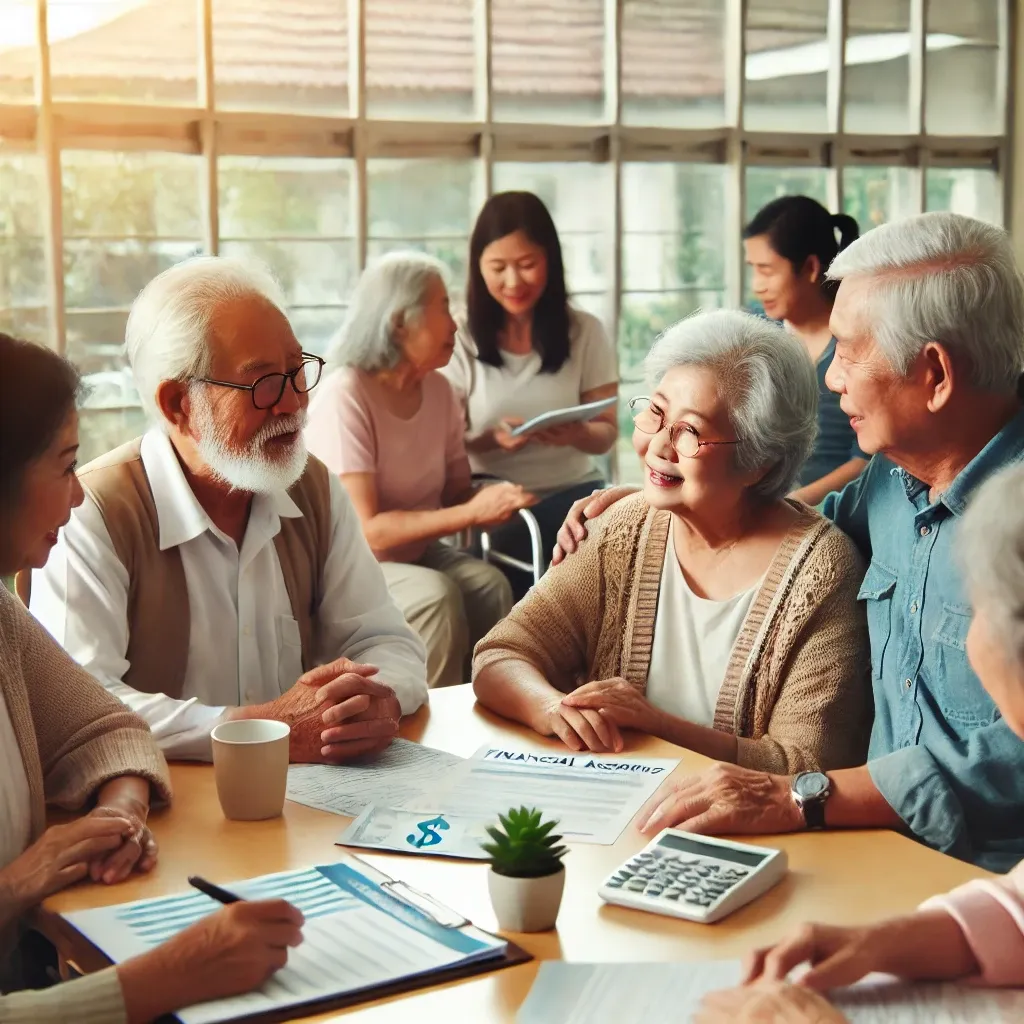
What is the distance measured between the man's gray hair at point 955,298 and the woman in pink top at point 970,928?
33.1 inches

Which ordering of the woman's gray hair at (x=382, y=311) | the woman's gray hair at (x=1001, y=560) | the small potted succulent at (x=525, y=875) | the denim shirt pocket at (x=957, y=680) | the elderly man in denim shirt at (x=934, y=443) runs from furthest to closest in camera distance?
the woman's gray hair at (x=382, y=311), the denim shirt pocket at (x=957, y=680), the elderly man in denim shirt at (x=934, y=443), the small potted succulent at (x=525, y=875), the woman's gray hair at (x=1001, y=560)

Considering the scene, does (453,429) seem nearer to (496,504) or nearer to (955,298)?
(496,504)

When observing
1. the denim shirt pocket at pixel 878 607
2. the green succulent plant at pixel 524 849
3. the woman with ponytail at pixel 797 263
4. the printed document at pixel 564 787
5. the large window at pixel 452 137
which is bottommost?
the printed document at pixel 564 787

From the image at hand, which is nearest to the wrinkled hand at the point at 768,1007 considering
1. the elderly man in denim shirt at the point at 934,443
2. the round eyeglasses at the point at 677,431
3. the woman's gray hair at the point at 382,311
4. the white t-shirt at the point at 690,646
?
the elderly man in denim shirt at the point at 934,443

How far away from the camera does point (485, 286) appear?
15.4ft

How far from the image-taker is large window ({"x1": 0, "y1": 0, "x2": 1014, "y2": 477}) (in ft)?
15.7

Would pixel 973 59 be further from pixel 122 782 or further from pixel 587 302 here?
pixel 122 782

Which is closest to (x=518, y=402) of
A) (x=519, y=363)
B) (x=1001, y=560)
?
(x=519, y=363)

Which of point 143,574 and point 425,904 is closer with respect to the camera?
point 425,904

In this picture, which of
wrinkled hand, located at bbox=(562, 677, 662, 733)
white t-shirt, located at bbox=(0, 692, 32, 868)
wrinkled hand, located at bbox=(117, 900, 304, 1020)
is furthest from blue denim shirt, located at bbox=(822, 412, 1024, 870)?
white t-shirt, located at bbox=(0, 692, 32, 868)

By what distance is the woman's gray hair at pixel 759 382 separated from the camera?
236 centimetres

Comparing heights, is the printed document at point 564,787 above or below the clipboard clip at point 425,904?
below

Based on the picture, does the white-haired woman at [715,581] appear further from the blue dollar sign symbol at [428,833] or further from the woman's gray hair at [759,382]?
the blue dollar sign symbol at [428,833]

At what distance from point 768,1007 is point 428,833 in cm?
57
